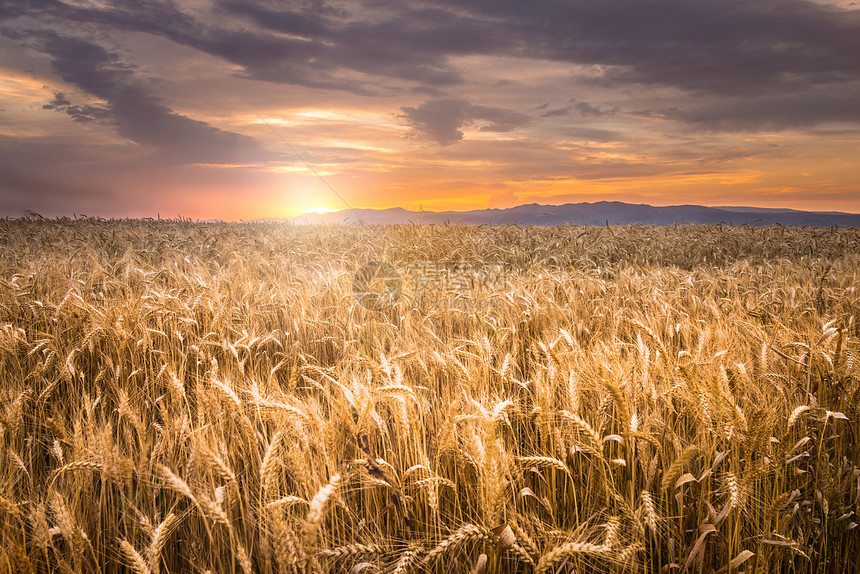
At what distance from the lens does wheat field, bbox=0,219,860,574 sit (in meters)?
1.35

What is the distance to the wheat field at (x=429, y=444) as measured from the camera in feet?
4.43

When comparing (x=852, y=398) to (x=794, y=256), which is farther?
(x=794, y=256)

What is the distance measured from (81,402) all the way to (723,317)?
4.77 meters

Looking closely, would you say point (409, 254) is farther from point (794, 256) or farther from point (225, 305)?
point (794, 256)

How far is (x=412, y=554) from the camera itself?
1196mm

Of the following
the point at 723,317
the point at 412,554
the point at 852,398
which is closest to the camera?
the point at 412,554

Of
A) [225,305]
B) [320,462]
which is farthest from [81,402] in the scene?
[320,462]

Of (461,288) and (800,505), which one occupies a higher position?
(461,288)

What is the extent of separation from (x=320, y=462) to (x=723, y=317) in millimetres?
3536

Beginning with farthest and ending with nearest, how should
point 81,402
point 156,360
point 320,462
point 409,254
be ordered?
1. point 409,254
2. point 156,360
3. point 81,402
4. point 320,462

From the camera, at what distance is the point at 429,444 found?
2.12m

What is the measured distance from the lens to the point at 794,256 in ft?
27.9

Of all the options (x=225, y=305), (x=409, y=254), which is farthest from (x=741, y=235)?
(x=225, y=305)

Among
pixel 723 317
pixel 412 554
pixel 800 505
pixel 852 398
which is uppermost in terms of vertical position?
pixel 723 317
